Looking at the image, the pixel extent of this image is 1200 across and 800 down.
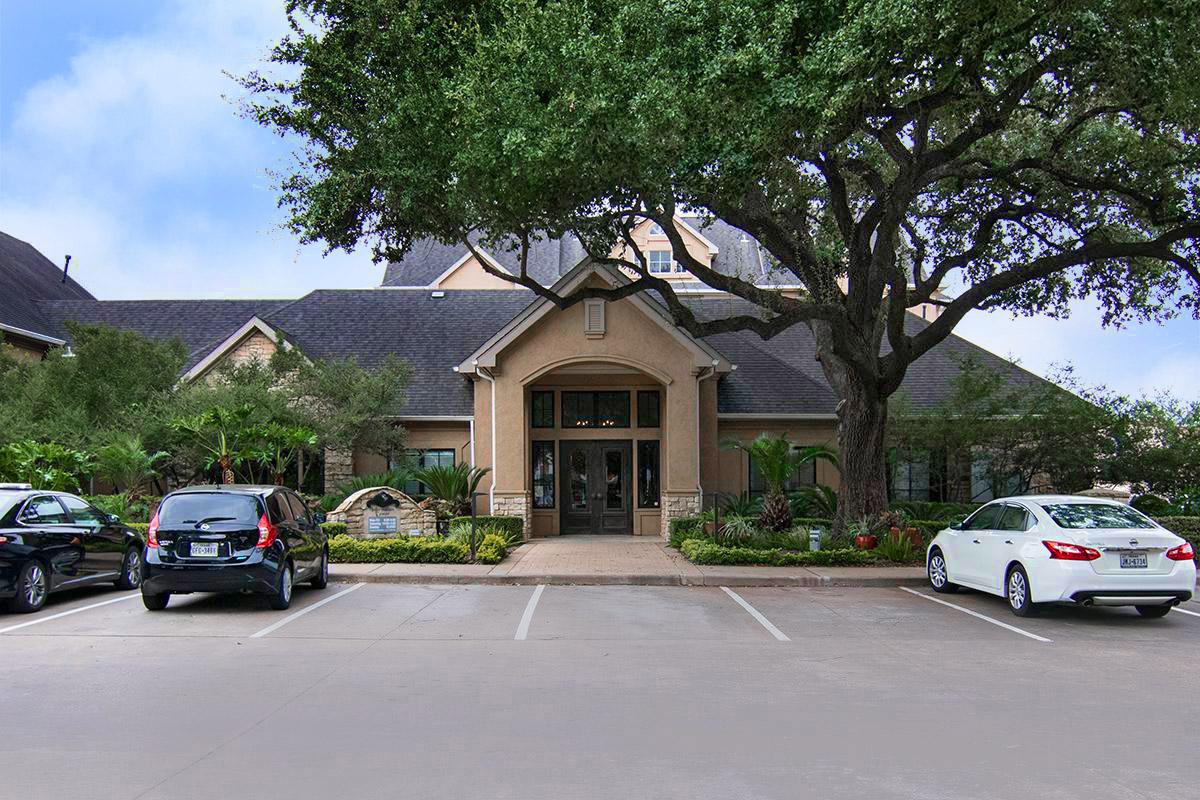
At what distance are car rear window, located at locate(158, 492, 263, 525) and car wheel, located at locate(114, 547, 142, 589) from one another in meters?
2.97

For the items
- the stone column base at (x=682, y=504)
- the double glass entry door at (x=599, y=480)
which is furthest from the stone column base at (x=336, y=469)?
the stone column base at (x=682, y=504)

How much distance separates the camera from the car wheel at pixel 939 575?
47.1ft

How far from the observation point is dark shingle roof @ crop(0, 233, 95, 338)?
94.0 ft

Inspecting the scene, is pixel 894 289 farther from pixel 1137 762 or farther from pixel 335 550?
pixel 1137 762

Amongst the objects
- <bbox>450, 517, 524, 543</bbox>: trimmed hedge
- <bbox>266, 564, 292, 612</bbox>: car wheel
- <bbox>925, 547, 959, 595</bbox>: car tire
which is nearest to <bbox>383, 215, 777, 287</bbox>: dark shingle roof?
<bbox>450, 517, 524, 543</bbox>: trimmed hedge

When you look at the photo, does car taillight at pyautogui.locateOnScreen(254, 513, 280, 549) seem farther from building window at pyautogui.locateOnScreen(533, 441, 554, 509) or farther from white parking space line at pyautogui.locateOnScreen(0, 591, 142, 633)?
building window at pyautogui.locateOnScreen(533, 441, 554, 509)

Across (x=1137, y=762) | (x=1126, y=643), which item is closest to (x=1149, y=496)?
(x=1126, y=643)

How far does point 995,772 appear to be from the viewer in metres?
5.90

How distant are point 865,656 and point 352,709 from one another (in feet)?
16.8

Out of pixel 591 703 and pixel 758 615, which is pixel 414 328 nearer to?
pixel 758 615

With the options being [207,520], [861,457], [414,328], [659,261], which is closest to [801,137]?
[861,457]

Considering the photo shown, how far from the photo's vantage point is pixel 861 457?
721 inches

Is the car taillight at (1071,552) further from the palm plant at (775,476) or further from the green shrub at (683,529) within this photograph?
the green shrub at (683,529)

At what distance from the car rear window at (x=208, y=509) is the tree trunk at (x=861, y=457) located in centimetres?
1109
